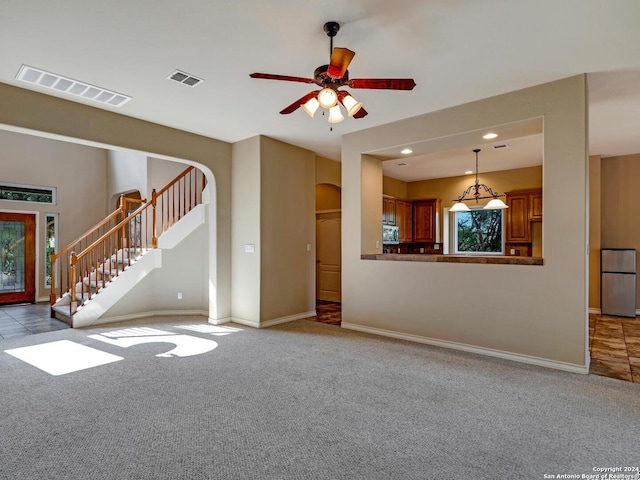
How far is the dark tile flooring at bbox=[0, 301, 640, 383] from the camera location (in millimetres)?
3667

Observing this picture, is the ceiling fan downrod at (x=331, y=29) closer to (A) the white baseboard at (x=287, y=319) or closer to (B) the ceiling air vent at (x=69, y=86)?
(B) the ceiling air vent at (x=69, y=86)

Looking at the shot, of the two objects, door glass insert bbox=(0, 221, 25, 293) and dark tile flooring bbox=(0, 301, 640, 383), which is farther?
door glass insert bbox=(0, 221, 25, 293)

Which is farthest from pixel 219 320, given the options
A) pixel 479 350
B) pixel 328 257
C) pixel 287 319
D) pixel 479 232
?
pixel 479 232

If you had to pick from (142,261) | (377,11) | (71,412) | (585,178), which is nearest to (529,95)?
(585,178)

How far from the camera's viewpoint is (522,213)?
7223mm

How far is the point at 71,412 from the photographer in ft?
8.84

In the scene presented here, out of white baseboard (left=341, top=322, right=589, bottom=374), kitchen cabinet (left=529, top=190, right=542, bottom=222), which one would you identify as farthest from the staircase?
kitchen cabinet (left=529, top=190, right=542, bottom=222)

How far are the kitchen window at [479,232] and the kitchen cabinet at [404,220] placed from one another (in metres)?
1.03

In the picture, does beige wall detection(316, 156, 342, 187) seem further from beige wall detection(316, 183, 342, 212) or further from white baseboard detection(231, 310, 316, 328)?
white baseboard detection(231, 310, 316, 328)

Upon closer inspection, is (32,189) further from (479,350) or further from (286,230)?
(479,350)

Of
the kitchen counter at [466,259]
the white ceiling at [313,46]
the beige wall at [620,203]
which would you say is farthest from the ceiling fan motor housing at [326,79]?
the beige wall at [620,203]

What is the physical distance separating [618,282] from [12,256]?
1206cm

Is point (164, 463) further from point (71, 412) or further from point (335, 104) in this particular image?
point (335, 104)

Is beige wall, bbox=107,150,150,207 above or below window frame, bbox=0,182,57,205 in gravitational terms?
above
